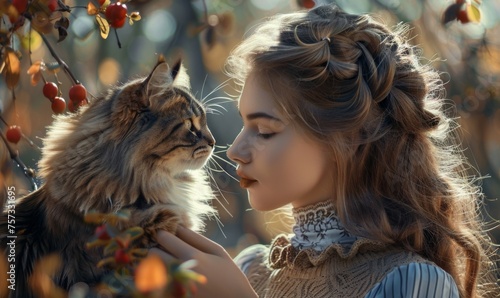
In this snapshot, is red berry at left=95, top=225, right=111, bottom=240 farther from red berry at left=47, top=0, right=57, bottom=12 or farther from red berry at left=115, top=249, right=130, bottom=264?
red berry at left=47, top=0, right=57, bottom=12

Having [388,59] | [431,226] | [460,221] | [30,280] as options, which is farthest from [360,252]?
[30,280]

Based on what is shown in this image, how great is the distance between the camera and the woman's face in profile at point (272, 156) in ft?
6.44

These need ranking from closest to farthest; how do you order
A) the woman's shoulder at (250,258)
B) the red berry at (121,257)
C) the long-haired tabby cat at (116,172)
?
the red berry at (121,257), the long-haired tabby cat at (116,172), the woman's shoulder at (250,258)

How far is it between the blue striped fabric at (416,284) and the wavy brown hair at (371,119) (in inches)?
4.7

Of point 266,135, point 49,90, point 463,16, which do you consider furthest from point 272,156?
point 463,16

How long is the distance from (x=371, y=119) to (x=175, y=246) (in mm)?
604

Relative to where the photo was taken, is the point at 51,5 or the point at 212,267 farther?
the point at 212,267

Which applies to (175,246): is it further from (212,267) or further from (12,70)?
(12,70)

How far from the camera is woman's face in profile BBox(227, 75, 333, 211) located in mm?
1964

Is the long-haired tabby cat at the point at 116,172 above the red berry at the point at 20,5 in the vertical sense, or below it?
below

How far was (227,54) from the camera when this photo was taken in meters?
4.19

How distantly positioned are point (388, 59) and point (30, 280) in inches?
40.5

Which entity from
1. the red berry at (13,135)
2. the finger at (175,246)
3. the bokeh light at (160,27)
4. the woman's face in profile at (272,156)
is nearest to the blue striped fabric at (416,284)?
the woman's face in profile at (272,156)

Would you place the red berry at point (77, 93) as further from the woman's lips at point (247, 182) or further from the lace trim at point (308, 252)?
the lace trim at point (308, 252)
